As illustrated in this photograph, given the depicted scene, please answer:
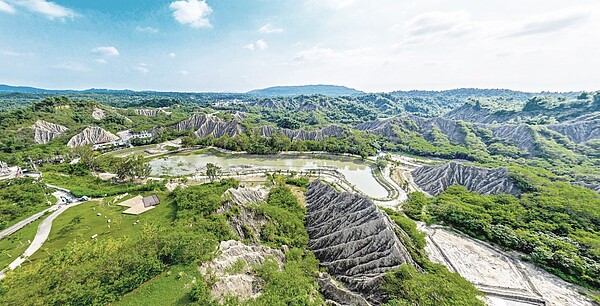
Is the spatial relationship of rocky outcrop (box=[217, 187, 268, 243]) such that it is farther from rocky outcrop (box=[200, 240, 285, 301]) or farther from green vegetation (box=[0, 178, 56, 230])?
green vegetation (box=[0, 178, 56, 230])

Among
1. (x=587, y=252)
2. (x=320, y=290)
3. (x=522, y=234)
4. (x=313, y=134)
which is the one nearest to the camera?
(x=320, y=290)

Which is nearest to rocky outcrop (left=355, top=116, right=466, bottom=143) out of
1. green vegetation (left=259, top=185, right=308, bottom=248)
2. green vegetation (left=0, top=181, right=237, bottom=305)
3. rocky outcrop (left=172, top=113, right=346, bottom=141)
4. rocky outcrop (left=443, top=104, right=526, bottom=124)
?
rocky outcrop (left=172, top=113, right=346, bottom=141)

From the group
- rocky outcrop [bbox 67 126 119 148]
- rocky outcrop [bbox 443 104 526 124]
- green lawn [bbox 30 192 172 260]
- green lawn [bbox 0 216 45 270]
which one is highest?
rocky outcrop [bbox 443 104 526 124]

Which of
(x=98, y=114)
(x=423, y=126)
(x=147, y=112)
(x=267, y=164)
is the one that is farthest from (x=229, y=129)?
(x=423, y=126)

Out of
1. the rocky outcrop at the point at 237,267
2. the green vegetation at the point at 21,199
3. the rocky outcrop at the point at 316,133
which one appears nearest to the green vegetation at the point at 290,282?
the rocky outcrop at the point at 237,267

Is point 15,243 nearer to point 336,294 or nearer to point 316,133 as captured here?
point 336,294

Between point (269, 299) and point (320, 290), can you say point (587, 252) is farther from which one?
point (269, 299)

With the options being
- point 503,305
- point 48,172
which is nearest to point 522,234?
point 503,305
